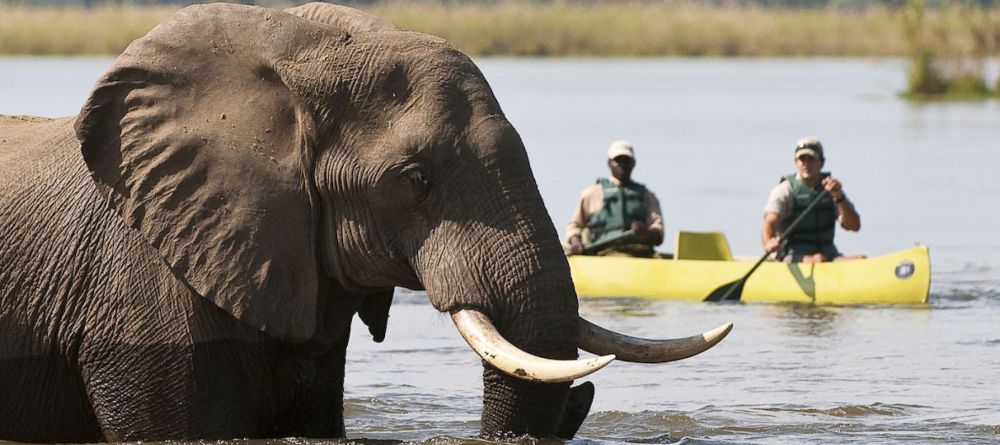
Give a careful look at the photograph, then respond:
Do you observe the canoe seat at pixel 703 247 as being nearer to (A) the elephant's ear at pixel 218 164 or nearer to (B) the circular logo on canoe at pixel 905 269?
(B) the circular logo on canoe at pixel 905 269

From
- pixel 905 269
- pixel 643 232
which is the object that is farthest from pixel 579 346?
pixel 643 232

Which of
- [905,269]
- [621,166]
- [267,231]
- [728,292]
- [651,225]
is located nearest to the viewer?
[267,231]

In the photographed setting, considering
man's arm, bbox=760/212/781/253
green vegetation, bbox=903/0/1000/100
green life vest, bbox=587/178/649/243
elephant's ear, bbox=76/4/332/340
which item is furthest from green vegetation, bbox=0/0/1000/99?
elephant's ear, bbox=76/4/332/340

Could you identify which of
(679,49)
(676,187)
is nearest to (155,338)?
(676,187)

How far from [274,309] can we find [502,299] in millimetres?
719

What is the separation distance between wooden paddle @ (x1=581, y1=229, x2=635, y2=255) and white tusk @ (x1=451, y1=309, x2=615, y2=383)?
10228 millimetres

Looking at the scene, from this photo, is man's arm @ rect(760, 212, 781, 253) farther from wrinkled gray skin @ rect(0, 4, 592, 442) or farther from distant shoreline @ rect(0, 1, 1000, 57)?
distant shoreline @ rect(0, 1, 1000, 57)

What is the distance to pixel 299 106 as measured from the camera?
6.68 meters

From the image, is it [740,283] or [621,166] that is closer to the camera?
[740,283]

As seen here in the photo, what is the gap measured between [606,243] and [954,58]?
87.0ft

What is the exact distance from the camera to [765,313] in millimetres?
15438

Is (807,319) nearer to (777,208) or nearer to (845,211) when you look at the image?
(845,211)

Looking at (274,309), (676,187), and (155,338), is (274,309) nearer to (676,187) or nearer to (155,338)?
(155,338)

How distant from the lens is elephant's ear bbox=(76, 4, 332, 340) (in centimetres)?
662
